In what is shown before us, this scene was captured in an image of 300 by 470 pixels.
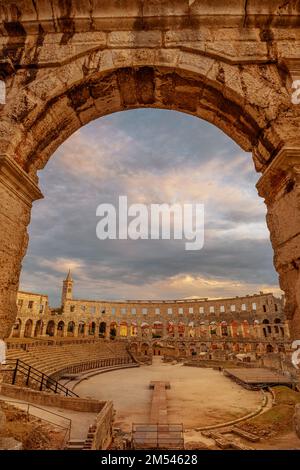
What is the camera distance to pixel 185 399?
13562 mm

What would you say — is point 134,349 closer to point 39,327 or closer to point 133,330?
point 133,330

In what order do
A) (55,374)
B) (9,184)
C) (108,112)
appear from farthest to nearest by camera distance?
(55,374), (108,112), (9,184)

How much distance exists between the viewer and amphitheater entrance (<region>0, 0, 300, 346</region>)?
9.96 ft

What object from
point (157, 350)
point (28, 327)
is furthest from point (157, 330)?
point (28, 327)

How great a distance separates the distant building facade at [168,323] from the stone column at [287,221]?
35.3 metres

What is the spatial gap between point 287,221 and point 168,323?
45117 millimetres

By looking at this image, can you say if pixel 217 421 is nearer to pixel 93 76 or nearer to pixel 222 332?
pixel 93 76

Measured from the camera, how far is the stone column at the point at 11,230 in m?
2.85

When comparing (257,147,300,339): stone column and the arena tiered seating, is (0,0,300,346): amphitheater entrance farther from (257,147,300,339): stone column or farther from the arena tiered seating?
the arena tiered seating

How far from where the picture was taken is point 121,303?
46656 mm

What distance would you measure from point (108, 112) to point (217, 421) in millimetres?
11133

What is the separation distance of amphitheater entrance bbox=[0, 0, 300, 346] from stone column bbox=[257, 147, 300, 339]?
0.07 feet

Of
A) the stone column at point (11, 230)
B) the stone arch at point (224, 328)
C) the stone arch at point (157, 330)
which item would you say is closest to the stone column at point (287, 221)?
the stone column at point (11, 230)
